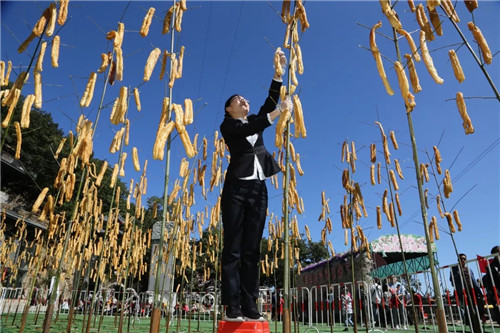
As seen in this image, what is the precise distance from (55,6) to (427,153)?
12.5 ft

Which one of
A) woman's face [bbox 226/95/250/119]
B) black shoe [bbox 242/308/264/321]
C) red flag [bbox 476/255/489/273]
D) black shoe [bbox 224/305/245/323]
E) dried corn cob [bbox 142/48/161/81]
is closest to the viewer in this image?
dried corn cob [bbox 142/48/161/81]

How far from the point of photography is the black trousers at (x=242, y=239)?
2.57 meters

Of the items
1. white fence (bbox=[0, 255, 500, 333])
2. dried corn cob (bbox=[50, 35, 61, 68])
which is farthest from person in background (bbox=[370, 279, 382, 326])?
dried corn cob (bbox=[50, 35, 61, 68])

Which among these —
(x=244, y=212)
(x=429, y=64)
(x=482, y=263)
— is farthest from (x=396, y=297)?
(x=429, y=64)

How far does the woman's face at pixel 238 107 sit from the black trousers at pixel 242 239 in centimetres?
72

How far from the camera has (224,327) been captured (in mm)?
2377

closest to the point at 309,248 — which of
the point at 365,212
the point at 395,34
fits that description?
the point at 365,212

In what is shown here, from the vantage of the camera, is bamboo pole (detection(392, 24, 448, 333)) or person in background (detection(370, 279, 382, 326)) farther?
person in background (detection(370, 279, 382, 326))

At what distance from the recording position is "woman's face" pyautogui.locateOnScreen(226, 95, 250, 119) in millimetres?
3107

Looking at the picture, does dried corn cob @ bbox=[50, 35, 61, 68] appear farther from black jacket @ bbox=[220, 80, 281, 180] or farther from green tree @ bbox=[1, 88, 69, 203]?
green tree @ bbox=[1, 88, 69, 203]

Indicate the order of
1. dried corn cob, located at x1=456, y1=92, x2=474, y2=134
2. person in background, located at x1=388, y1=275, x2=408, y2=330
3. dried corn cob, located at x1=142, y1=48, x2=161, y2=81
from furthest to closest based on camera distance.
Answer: person in background, located at x1=388, y1=275, x2=408, y2=330 < dried corn cob, located at x1=142, y1=48, x2=161, y2=81 < dried corn cob, located at x1=456, y1=92, x2=474, y2=134

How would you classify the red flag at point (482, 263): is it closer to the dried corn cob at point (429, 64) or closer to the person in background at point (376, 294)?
the person in background at point (376, 294)

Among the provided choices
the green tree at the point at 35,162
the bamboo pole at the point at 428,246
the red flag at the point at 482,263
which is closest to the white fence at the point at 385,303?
the red flag at the point at 482,263

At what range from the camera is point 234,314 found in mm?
2416
